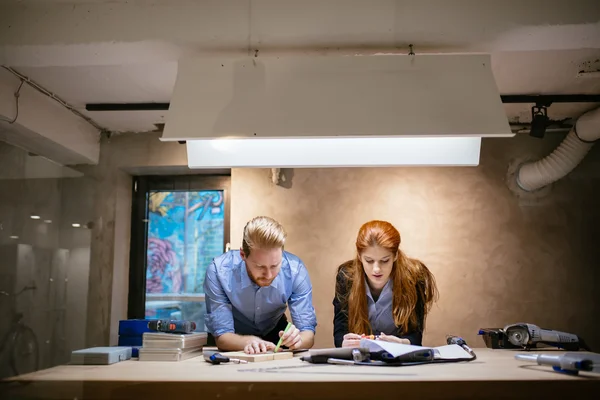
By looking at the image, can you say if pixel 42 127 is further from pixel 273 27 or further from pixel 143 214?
pixel 273 27

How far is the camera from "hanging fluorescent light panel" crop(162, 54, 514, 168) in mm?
2398

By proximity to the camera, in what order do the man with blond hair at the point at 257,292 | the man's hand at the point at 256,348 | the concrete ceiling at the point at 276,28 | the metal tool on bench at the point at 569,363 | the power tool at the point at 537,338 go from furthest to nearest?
the man with blond hair at the point at 257,292 < the power tool at the point at 537,338 < the concrete ceiling at the point at 276,28 < the man's hand at the point at 256,348 < the metal tool on bench at the point at 569,363

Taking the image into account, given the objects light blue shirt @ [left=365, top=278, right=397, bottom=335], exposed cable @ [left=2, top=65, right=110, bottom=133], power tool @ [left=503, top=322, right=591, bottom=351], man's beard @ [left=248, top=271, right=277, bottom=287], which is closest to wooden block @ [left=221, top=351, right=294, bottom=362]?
man's beard @ [left=248, top=271, right=277, bottom=287]

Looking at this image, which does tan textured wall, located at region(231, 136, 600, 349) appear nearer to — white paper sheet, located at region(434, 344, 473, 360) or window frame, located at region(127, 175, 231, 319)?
window frame, located at region(127, 175, 231, 319)

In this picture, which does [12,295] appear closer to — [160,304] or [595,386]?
[160,304]

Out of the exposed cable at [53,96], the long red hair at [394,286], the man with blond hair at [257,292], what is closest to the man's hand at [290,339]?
the man with blond hair at [257,292]

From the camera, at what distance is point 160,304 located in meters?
4.63

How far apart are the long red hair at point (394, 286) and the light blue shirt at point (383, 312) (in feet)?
0.16

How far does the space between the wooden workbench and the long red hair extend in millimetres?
1178

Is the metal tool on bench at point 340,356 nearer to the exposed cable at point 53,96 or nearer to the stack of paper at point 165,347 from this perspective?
the stack of paper at point 165,347

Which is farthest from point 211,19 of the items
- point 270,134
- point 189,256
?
point 189,256

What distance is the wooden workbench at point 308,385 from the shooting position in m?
1.60

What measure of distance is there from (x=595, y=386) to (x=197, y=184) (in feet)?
11.9

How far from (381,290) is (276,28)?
160cm
